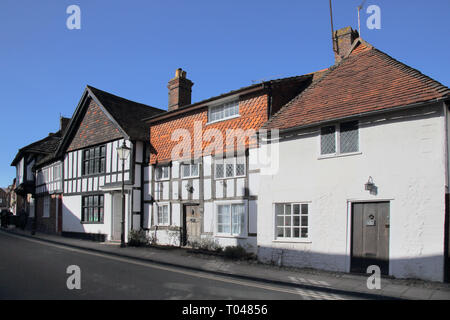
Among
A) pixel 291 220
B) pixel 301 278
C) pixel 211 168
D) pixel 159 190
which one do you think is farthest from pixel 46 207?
pixel 301 278

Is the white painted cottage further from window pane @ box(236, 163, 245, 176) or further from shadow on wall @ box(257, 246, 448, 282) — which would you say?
window pane @ box(236, 163, 245, 176)

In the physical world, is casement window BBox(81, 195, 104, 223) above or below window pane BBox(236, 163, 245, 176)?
below

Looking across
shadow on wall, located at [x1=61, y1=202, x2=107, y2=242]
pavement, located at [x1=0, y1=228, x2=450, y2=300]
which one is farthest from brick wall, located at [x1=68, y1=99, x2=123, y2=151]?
pavement, located at [x1=0, y1=228, x2=450, y2=300]

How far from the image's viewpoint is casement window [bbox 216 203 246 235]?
13531 mm

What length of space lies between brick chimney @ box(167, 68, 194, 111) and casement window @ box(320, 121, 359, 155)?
9959 mm

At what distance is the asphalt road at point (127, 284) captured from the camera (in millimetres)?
7457

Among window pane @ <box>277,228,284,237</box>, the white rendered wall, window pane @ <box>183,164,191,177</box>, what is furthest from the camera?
window pane @ <box>183,164,191,177</box>

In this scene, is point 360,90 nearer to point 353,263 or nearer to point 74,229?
point 353,263

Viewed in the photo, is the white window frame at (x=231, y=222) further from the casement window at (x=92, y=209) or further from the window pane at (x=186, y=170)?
the casement window at (x=92, y=209)

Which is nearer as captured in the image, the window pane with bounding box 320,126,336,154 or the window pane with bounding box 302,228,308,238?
the window pane with bounding box 320,126,336,154

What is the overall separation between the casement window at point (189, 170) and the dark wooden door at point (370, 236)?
23.9 feet

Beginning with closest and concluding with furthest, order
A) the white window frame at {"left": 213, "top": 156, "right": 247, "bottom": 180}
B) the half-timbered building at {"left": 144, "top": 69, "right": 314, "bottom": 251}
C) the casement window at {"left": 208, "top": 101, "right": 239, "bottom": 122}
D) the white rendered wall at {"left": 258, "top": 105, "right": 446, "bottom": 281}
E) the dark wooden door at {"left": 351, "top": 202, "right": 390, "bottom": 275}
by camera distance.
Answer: the white rendered wall at {"left": 258, "top": 105, "right": 446, "bottom": 281} → the dark wooden door at {"left": 351, "top": 202, "right": 390, "bottom": 275} → the half-timbered building at {"left": 144, "top": 69, "right": 314, "bottom": 251} → the white window frame at {"left": 213, "top": 156, "right": 247, "bottom": 180} → the casement window at {"left": 208, "top": 101, "right": 239, "bottom": 122}

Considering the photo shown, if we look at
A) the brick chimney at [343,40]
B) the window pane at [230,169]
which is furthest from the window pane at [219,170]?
the brick chimney at [343,40]
